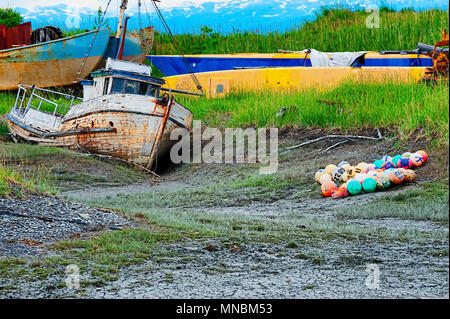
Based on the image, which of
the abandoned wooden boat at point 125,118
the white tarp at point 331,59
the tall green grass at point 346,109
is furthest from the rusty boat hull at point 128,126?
the white tarp at point 331,59

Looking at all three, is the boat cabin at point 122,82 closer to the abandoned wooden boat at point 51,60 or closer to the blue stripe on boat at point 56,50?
the abandoned wooden boat at point 51,60

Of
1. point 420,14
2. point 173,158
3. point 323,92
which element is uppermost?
point 420,14

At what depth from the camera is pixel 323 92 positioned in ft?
51.4

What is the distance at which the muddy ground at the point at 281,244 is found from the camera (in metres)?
4.87

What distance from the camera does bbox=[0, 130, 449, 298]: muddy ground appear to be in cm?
487

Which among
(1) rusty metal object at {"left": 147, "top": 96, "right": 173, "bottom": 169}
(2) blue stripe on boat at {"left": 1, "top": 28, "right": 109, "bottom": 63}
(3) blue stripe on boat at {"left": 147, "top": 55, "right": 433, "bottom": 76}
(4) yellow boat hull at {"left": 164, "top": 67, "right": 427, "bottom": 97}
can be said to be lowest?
(1) rusty metal object at {"left": 147, "top": 96, "right": 173, "bottom": 169}

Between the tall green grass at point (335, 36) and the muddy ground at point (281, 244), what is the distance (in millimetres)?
8997

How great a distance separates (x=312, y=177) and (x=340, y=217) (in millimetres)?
2778

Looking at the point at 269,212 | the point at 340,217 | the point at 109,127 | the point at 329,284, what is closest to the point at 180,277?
the point at 329,284

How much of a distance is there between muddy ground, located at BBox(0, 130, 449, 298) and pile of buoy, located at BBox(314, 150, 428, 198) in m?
0.16

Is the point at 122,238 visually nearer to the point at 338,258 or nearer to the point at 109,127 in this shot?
the point at 338,258

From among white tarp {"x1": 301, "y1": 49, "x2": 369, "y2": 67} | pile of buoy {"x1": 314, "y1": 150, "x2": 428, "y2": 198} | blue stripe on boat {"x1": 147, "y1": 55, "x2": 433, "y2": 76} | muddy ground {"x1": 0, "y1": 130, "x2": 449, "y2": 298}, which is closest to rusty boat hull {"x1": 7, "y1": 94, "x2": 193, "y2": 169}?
muddy ground {"x1": 0, "y1": 130, "x2": 449, "y2": 298}

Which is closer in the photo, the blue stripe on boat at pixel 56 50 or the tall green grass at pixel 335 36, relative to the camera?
the tall green grass at pixel 335 36

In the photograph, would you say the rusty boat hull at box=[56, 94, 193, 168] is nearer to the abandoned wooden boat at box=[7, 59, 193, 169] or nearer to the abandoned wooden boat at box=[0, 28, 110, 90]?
the abandoned wooden boat at box=[7, 59, 193, 169]
